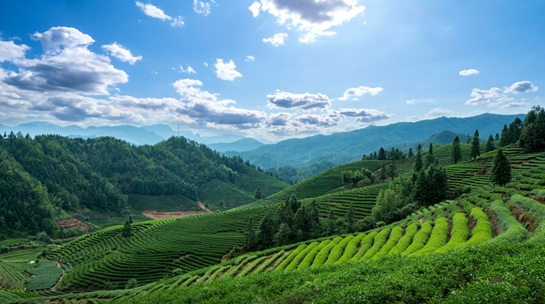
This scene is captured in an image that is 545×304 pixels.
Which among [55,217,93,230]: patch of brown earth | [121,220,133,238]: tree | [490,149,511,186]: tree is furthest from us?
[55,217,93,230]: patch of brown earth

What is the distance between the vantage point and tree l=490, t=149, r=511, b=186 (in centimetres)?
5769

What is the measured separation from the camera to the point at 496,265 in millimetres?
13938

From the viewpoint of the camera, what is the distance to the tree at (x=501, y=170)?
189ft

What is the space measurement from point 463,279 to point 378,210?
56.8 m

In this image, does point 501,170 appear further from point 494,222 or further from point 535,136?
point 535,136

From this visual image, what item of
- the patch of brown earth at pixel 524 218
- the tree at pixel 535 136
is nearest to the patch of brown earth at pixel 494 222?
the patch of brown earth at pixel 524 218

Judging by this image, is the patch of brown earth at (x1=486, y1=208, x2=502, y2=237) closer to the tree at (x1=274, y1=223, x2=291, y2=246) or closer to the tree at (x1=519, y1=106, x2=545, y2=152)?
the tree at (x1=274, y1=223, x2=291, y2=246)

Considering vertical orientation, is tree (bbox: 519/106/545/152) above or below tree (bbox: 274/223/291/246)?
above

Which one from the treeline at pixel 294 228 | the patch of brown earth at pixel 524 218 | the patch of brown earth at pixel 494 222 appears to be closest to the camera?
the patch of brown earth at pixel 524 218

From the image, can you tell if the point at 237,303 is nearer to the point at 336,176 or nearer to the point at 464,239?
the point at 464,239

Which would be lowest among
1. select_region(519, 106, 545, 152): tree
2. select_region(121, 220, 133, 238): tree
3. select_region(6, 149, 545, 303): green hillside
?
select_region(121, 220, 133, 238): tree

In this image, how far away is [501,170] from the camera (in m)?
58.2

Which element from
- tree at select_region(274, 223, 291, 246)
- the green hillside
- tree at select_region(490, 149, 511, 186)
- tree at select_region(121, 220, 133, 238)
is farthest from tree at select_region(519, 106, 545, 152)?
tree at select_region(121, 220, 133, 238)

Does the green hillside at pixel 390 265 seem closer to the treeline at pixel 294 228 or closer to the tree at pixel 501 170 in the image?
the tree at pixel 501 170
